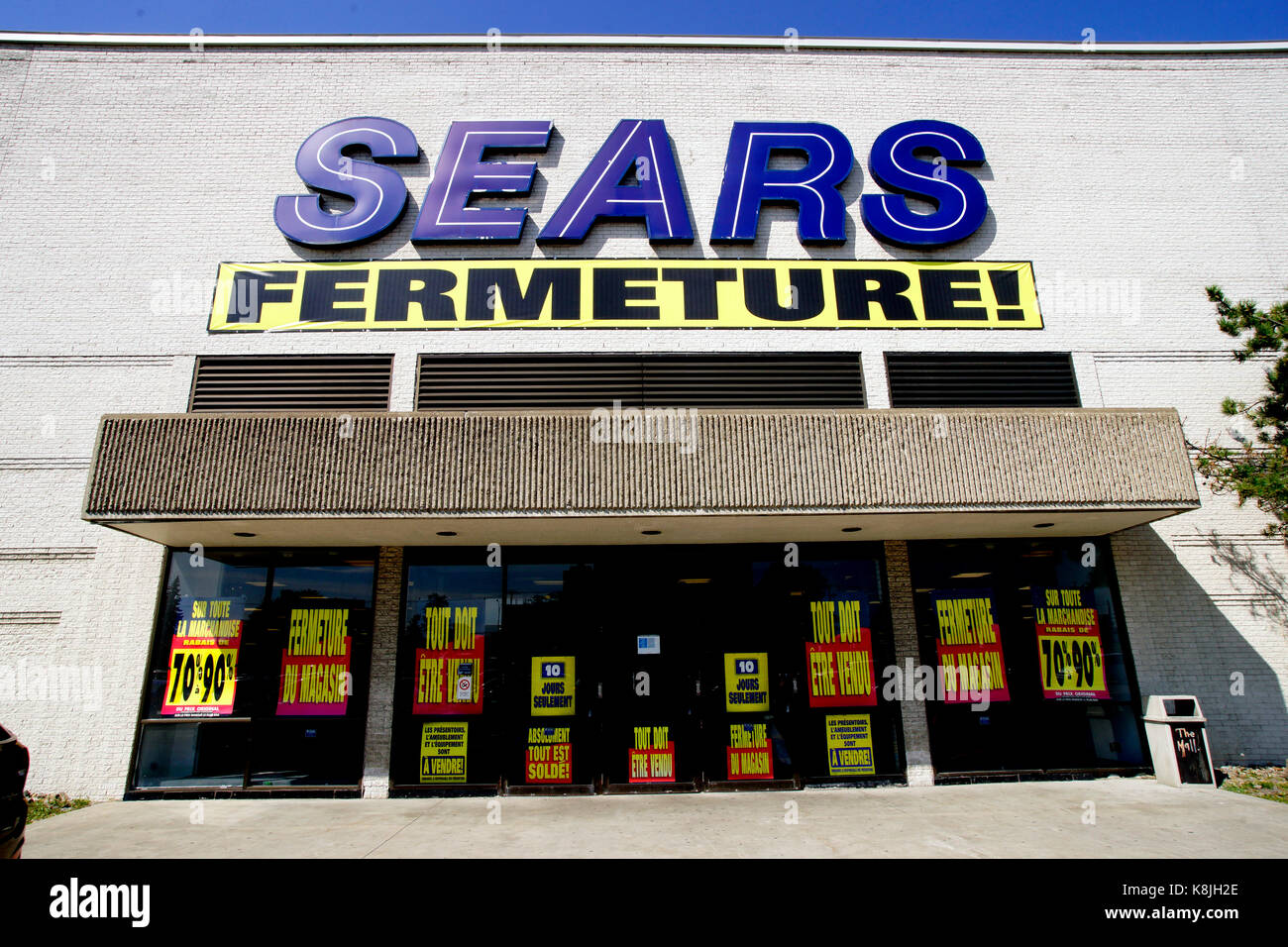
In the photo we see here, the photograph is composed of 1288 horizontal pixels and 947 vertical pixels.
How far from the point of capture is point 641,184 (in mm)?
11375

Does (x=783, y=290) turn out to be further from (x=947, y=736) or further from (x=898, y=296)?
(x=947, y=736)

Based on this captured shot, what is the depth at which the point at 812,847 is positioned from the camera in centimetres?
644

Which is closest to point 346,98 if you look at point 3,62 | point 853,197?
point 3,62

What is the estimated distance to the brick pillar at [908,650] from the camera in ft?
30.6

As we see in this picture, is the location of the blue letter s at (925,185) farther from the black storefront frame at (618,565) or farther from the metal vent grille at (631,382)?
the black storefront frame at (618,565)

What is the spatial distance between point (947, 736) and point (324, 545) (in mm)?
9272

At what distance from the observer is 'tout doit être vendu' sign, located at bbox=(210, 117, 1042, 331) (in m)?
10.8

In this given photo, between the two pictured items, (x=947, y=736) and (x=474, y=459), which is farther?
(x=947, y=736)

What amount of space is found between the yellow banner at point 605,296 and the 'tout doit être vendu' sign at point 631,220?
0.02 metres

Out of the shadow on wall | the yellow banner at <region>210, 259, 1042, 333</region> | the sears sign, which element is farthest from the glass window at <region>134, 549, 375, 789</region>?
the shadow on wall

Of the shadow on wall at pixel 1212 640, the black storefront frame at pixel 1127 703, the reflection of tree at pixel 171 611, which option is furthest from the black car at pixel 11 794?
the shadow on wall at pixel 1212 640

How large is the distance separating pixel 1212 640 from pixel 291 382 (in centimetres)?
1439
